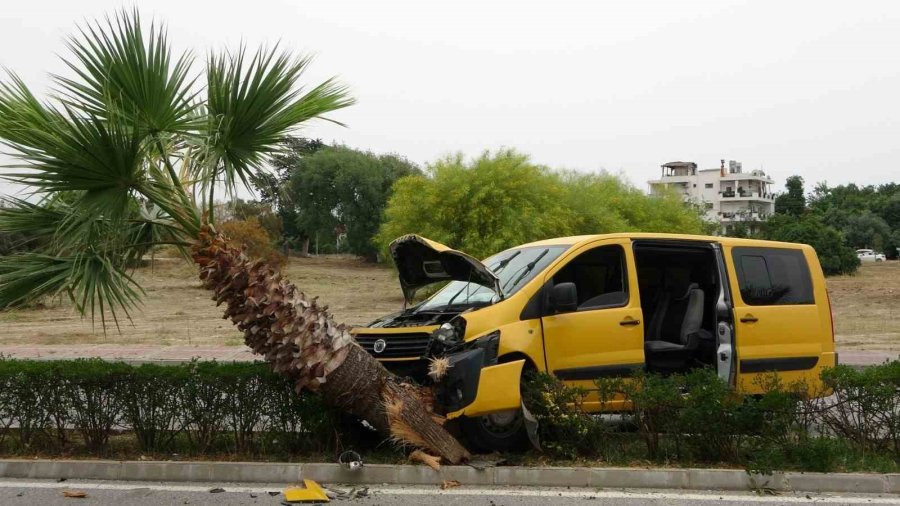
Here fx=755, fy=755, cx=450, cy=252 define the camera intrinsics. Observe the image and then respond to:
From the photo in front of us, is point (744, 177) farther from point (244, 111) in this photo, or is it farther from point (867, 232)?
point (244, 111)

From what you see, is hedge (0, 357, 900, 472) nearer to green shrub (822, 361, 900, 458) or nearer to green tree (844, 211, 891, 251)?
green shrub (822, 361, 900, 458)

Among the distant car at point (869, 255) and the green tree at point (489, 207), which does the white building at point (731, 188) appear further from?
the green tree at point (489, 207)

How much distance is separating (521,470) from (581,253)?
2.33m

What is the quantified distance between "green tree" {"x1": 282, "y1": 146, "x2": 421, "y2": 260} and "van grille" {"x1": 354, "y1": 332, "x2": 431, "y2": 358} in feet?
152

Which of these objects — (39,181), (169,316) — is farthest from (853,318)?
(39,181)

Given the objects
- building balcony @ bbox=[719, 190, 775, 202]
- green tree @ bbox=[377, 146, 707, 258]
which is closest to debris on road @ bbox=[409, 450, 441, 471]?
green tree @ bbox=[377, 146, 707, 258]

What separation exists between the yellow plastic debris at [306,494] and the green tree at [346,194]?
47494 millimetres

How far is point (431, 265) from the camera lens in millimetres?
7426

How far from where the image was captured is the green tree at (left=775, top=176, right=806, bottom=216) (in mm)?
101062

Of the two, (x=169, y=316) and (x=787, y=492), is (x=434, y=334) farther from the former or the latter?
(x=169, y=316)

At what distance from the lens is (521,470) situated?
5.81 meters

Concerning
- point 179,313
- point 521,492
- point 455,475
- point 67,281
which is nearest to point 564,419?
point 521,492

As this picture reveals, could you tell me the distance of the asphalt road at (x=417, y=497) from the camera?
17.6ft

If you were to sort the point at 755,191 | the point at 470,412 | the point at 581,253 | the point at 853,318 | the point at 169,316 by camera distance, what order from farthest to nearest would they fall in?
1. the point at 755,191
2. the point at 169,316
3. the point at 853,318
4. the point at 581,253
5. the point at 470,412
